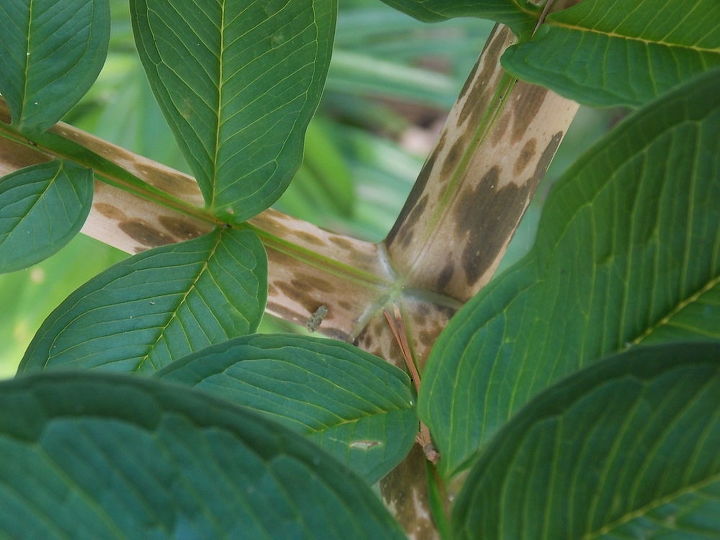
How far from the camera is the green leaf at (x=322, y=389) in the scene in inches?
13.3

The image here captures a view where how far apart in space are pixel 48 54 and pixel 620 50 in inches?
10.4

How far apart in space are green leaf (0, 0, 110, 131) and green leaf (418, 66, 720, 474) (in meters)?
0.22

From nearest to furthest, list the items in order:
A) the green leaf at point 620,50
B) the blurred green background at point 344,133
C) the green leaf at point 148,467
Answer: the green leaf at point 148,467 → the green leaf at point 620,50 → the blurred green background at point 344,133

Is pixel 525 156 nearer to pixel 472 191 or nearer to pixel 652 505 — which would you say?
pixel 472 191

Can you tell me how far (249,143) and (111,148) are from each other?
0.10 metres

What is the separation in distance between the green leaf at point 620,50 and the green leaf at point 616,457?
0.12m

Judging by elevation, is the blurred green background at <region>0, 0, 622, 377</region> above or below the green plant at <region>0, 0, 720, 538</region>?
above

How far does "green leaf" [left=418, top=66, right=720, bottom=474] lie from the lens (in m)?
0.25

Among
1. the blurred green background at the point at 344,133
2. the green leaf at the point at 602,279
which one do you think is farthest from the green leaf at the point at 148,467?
the blurred green background at the point at 344,133

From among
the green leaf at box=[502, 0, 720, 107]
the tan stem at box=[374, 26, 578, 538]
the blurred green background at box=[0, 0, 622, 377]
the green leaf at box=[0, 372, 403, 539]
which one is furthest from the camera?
the blurred green background at box=[0, 0, 622, 377]

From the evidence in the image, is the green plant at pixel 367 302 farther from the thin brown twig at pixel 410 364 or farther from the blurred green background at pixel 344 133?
the blurred green background at pixel 344 133

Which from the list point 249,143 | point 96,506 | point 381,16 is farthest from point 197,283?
point 381,16

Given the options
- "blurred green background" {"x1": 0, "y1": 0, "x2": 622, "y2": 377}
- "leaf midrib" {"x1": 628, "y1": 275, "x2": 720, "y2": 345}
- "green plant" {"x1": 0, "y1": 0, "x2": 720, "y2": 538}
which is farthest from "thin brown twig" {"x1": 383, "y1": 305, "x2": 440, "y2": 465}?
"blurred green background" {"x1": 0, "y1": 0, "x2": 622, "y2": 377}

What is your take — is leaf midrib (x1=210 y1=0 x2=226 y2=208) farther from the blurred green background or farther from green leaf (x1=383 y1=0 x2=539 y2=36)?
the blurred green background
